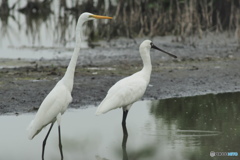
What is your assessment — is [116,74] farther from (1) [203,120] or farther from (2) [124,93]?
(2) [124,93]

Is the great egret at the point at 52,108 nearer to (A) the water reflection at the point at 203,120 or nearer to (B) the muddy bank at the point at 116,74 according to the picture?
(A) the water reflection at the point at 203,120

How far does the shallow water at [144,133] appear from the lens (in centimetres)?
739

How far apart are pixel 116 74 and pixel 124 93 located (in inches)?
165

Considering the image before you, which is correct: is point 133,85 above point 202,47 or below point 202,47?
above

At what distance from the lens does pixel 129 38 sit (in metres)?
19.0

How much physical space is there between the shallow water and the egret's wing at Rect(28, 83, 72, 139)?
339 millimetres

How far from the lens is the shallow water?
7.39 meters

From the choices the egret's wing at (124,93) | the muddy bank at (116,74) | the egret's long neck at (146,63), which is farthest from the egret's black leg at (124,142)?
the muddy bank at (116,74)

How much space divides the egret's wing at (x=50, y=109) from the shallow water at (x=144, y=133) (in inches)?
13.3

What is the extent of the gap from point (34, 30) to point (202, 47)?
7.16 m

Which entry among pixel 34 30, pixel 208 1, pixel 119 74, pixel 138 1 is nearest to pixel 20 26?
pixel 34 30

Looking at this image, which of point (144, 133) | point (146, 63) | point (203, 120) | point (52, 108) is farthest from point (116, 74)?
point (52, 108)

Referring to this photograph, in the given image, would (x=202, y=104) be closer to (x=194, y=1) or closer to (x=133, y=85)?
(x=133, y=85)

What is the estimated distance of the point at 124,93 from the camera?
861 cm
